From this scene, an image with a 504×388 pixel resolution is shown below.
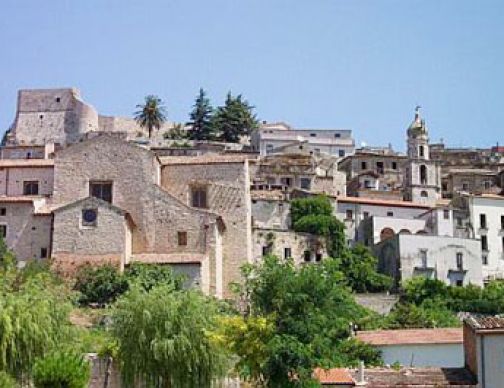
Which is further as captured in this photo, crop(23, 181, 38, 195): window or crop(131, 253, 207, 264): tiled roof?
crop(23, 181, 38, 195): window

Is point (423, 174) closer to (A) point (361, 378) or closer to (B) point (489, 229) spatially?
(B) point (489, 229)

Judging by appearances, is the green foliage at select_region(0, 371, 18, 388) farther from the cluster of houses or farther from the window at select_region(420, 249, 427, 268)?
the window at select_region(420, 249, 427, 268)

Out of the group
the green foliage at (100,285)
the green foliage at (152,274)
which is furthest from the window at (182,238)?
the green foliage at (100,285)

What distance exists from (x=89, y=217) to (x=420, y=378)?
2657 centimetres

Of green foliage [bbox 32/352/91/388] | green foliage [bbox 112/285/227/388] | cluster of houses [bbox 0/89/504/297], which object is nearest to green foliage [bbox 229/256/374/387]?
green foliage [bbox 112/285/227/388]

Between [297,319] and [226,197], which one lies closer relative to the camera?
[297,319]

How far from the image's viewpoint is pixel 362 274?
73.7 m

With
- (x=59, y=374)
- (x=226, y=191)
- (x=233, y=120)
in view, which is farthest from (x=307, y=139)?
(x=59, y=374)

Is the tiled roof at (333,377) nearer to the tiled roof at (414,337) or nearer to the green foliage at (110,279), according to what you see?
the tiled roof at (414,337)

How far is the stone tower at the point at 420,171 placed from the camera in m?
93.0

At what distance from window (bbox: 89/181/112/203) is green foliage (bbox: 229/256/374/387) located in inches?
957

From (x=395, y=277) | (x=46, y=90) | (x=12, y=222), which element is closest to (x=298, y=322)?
(x=12, y=222)

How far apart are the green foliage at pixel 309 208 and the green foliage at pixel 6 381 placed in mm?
43230

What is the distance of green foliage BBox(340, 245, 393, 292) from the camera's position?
2881 inches
